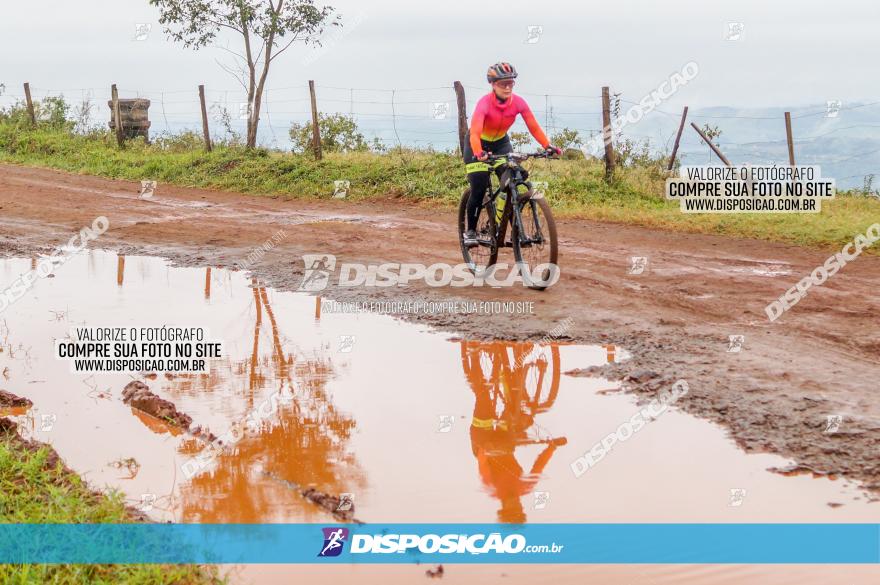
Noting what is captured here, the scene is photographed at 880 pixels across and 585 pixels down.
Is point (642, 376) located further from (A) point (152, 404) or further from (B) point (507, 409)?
(A) point (152, 404)

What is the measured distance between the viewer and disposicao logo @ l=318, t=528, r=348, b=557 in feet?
13.7

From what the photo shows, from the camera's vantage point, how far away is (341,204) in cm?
1756

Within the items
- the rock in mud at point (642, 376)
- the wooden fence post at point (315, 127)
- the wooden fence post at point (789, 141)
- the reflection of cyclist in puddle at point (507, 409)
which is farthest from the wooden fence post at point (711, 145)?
the rock in mud at point (642, 376)

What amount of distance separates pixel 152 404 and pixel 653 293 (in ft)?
16.8

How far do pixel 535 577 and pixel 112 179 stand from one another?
20732mm

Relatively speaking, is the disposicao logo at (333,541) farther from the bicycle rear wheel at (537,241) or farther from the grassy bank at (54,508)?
the bicycle rear wheel at (537,241)

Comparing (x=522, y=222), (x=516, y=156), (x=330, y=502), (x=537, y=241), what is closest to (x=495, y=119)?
(x=516, y=156)

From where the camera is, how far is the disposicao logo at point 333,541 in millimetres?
4172

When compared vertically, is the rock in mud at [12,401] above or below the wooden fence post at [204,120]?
below

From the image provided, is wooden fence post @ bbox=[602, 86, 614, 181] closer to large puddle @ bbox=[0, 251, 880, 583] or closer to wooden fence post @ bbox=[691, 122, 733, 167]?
wooden fence post @ bbox=[691, 122, 733, 167]

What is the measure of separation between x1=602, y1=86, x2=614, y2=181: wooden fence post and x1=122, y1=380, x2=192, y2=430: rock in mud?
488 inches

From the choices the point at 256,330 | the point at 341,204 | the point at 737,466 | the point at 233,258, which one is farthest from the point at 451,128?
the point at 737,466

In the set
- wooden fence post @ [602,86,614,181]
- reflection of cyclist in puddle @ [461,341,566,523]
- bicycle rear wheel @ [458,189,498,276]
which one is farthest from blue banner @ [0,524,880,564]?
wooden fence post @ [602,86,614,181]

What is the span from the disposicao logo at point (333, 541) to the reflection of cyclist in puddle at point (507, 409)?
777mm
